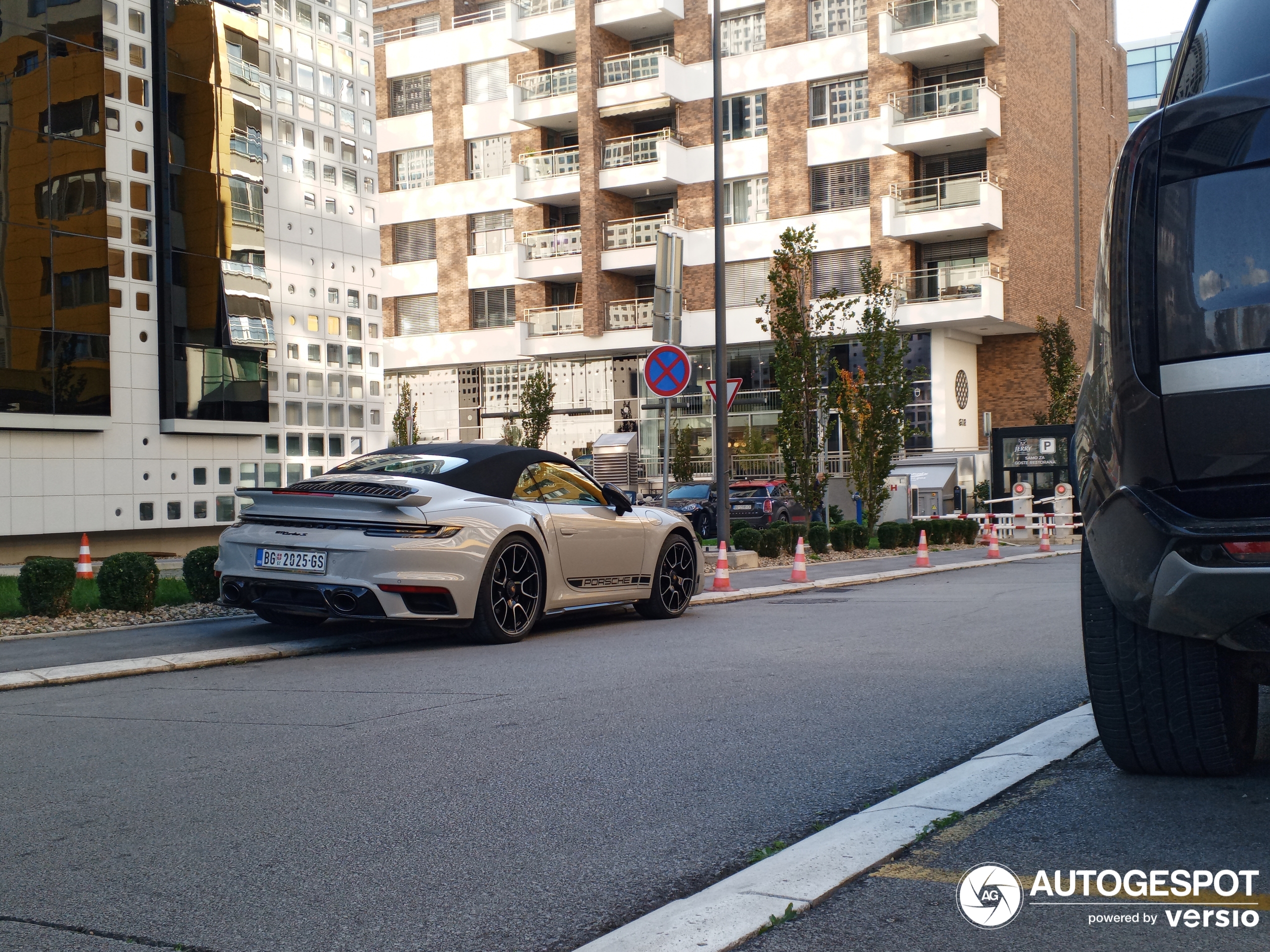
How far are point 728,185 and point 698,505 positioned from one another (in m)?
17.6

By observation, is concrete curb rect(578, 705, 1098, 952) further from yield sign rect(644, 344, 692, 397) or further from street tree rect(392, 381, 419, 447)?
street tree rect(392, 381, 419, 447)

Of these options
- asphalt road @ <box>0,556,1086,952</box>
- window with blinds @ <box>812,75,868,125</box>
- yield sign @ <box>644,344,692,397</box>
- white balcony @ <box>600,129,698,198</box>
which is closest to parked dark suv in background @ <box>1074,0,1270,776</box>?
asphalt road @ <box>0,556,1086,952</box>

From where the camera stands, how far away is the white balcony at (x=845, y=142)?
44.2m

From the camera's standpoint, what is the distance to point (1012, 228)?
140ft

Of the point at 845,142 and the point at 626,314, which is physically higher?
the point at 845,142

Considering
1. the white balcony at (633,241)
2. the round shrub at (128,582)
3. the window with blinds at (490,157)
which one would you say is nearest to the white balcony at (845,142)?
the white balcony at (633,241)

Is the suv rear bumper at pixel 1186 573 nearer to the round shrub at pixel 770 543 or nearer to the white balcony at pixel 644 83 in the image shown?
the round shrub at pixel 770 543

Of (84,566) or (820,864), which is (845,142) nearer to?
(84,566)

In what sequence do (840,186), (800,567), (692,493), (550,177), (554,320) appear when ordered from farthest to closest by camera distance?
(554,320) < (550,177) < (840,186) < (692,493) < (800,567)

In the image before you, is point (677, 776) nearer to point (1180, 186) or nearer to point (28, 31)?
point (1180, 186)

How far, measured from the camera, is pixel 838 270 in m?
45.2

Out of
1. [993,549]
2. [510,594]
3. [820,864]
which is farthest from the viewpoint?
[993,549]

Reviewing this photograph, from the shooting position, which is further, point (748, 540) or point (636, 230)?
point (636, 230)

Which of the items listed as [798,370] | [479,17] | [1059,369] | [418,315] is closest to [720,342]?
[798,370]
